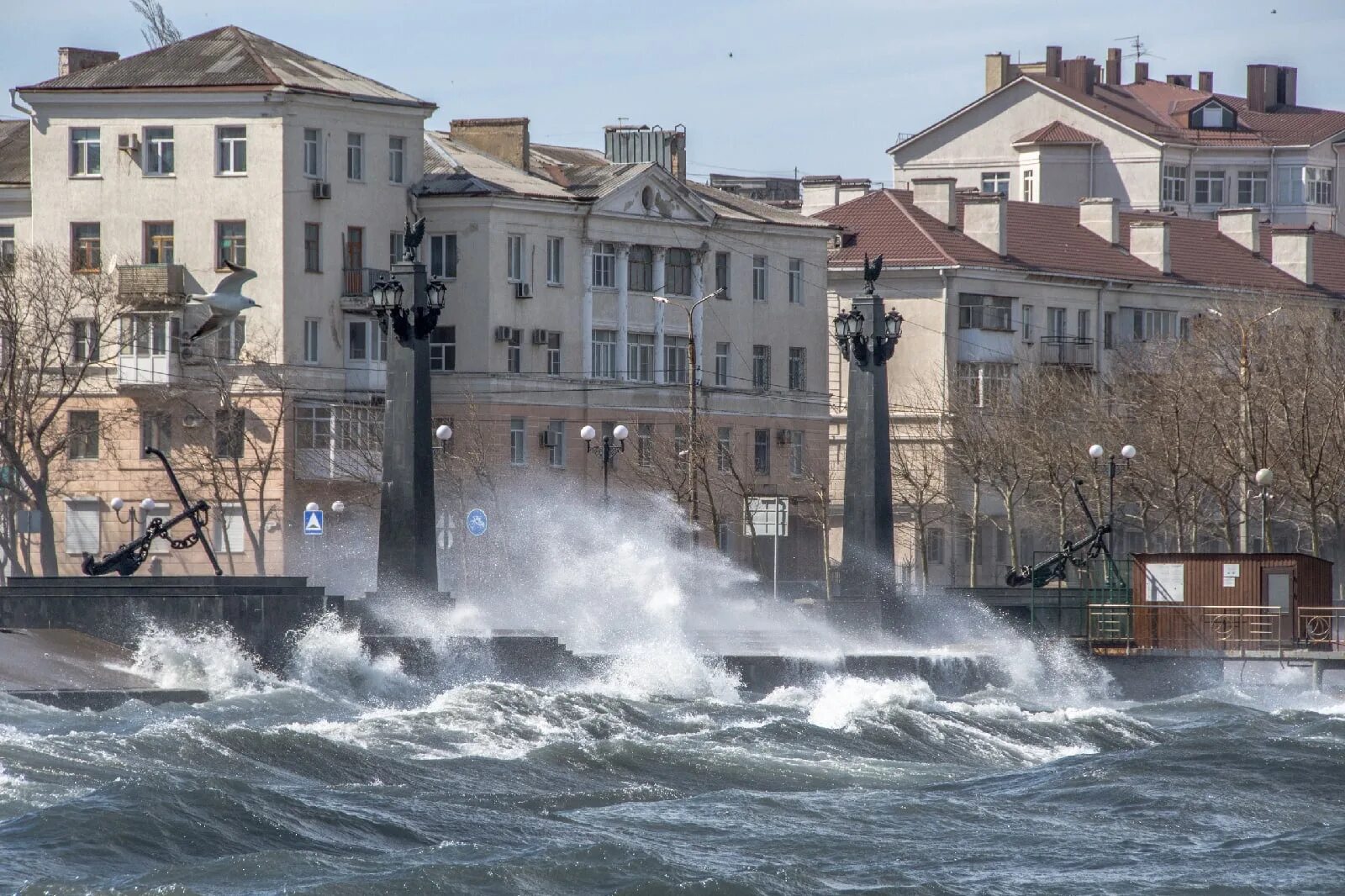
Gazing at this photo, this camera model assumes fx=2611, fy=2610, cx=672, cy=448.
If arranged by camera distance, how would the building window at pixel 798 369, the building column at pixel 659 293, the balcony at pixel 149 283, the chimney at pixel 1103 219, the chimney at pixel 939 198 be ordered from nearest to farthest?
the balcony at pixel 149 283 → the building column at pixel 659 293 → the building window at pixel 798 369 → the chimney at pixel 939 198 → the chimney at pixel 1103 219

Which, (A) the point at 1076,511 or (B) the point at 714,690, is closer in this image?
(B) the point at 714,690

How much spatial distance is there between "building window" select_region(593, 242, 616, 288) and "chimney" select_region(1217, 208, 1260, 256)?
92.9 feet

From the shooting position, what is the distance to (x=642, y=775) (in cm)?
3069

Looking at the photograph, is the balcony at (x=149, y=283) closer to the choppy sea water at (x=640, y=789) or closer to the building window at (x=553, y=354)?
the building window at (x=553, y=354)

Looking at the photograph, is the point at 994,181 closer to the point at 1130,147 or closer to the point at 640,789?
the point at 1130,147

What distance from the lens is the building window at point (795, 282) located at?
258 ft

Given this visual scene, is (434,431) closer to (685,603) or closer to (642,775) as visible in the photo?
(685,603)

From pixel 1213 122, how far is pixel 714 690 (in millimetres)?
68331

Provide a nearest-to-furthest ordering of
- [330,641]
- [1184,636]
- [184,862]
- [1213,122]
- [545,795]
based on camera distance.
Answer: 1. [184,862]
2. [545,795]
3. [330,641]
4. [1184,636]
5. [1213,122]

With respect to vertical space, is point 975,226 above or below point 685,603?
above

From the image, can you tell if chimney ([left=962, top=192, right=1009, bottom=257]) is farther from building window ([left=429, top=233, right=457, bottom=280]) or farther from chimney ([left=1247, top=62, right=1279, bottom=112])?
chimney ([left=1247, top=62, right=1279, bottom=112])

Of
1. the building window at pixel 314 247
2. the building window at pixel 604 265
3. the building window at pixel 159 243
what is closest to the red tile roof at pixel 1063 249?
the building window at pixel 604 265

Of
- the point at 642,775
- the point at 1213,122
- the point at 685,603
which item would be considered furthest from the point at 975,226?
the point at 642,775

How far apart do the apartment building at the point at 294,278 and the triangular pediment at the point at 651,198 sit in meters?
0.09
